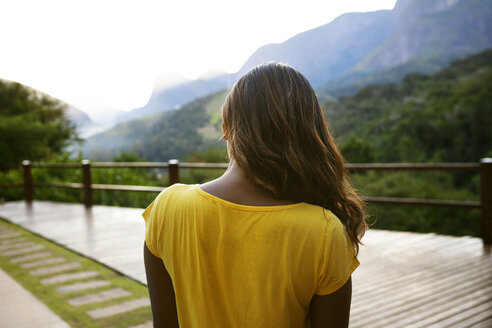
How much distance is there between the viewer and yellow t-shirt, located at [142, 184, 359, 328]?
2.55ft

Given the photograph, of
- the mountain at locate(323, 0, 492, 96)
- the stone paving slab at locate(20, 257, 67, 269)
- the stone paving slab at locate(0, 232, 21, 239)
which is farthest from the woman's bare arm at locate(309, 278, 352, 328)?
the mountain at locate(323, 0, 492, 96)

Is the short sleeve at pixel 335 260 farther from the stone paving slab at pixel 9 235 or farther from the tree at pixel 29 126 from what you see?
the tree at pixel 29 126

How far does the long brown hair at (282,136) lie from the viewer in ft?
2.67

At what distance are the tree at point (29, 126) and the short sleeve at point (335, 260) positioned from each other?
1337 centimetres

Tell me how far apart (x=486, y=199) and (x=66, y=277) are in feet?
11.2

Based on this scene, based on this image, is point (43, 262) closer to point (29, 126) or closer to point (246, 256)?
point (246, 256)

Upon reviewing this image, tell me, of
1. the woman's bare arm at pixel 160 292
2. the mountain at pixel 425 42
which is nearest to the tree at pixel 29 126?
the woman's bare arm at pixel 160 292

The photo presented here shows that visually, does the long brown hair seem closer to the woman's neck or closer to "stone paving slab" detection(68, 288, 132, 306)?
the woman's neck

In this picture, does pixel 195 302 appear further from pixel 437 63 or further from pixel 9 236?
pixel 437 63

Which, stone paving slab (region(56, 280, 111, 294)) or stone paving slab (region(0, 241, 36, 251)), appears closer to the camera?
stone paving slab (region(56, 280, 111, 294))

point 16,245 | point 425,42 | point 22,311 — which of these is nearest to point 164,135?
point 16,245

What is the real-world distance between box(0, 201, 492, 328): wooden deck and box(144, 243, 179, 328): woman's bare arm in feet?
4.73

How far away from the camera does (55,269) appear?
10.6 feet

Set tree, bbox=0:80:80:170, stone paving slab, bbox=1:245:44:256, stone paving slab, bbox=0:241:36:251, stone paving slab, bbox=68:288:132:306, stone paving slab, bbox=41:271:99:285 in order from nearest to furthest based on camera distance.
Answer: stone paving slab, bbox=68:288:132:306 < stone paving slab, bbox=41:271:99:285 < stone paving slab, bbox=1:245:44:256 < stone paving slab, bbox=0:241:36:251 < tree, bbox=0:80:80:170
